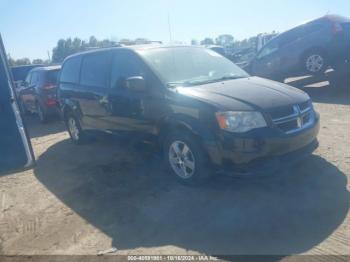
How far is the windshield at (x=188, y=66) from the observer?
4.54m

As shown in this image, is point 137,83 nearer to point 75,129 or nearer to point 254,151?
point 254,151

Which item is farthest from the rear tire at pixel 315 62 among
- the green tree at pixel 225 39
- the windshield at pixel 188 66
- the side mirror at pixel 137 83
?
the green tree at pixel 225 39

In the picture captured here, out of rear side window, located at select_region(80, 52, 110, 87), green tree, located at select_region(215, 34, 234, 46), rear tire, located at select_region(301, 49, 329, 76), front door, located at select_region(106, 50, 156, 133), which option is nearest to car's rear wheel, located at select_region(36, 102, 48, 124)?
rear side window, located at select_region(80, 52, 110, 87)

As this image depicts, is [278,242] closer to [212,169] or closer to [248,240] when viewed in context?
[248,240]

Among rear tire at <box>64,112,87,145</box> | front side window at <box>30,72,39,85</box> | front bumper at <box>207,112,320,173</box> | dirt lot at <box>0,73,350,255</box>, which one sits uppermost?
front side window at <box>30,72,39,85</box>

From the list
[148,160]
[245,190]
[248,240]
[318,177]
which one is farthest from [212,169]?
[148,160]

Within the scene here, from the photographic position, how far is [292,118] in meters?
3.87

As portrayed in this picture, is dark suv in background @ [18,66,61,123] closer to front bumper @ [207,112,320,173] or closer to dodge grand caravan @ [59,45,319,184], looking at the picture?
dodge grand caravan @ [59,45,319,184]

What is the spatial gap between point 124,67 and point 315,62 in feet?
22.1

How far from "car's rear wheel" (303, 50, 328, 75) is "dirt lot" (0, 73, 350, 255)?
14.2 ft

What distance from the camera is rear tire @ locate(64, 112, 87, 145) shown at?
6.92 meters

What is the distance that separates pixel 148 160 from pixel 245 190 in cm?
202

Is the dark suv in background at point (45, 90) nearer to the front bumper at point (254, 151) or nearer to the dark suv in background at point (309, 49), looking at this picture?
the dark suv in background at point (309, 49)

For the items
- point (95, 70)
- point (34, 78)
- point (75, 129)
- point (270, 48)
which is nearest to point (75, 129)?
point (75, 129)
